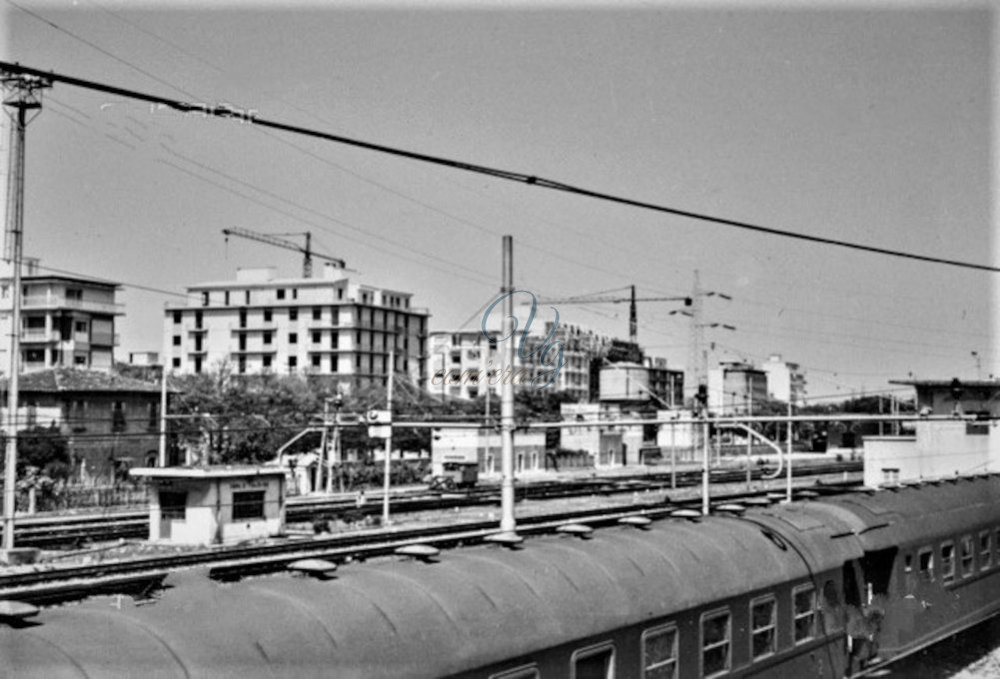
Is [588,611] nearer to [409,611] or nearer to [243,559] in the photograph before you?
[409,611]

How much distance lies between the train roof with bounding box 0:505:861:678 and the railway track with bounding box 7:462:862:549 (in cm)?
2479

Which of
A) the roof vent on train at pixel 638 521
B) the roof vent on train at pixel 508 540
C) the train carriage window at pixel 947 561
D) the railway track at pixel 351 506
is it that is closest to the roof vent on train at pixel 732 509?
the roof vent on train at pixel 638 521

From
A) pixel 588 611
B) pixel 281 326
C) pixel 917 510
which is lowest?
pixel 588 611

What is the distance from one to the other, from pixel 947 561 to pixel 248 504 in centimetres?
2468

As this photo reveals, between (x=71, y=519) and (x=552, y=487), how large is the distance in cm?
2971

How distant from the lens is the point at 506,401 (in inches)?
866

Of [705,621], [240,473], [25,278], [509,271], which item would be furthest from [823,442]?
[705,621]

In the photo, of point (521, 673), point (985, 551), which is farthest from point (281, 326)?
point (521, 673)

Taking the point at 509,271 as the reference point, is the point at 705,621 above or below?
below

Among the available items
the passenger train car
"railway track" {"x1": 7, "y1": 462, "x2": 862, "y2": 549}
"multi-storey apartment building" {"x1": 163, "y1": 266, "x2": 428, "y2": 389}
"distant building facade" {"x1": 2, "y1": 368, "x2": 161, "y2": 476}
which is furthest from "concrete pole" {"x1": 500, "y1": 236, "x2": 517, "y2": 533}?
"multi-storey apartment building" {"x1": 163, "y1": 266, "x2": 428, "y2": 389}

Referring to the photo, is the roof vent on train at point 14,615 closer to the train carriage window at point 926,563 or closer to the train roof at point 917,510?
the train roof at point 917,510

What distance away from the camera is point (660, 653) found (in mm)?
11875

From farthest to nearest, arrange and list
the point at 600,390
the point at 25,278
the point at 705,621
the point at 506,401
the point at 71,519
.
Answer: the point at 600,390 → the point at 25,278 → the point at 71,519 → the point at 506,401 → the point at 705,621

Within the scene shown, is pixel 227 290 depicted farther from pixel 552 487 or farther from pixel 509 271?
pixel 509 271
